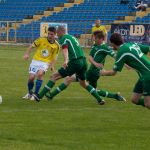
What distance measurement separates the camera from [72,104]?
48.7 feet

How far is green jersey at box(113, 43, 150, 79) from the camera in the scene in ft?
36.4

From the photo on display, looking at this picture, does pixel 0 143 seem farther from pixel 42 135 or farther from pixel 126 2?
pixel 126 2

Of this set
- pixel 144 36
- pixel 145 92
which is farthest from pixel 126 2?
pixel 145 92

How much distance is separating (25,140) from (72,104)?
5053mm

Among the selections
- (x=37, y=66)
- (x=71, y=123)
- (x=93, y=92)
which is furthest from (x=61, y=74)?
(x=71, y=123)

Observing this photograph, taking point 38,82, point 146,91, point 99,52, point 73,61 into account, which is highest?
point 146,91

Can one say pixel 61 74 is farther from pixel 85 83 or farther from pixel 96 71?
pixel 96 71

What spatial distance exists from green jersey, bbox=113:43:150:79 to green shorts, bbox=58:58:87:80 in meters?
3.42

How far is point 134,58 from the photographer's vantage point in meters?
11.2

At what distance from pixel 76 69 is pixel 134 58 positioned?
149 inches

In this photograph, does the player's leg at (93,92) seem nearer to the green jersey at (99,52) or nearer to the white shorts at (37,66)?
the green jersey at (99,52)

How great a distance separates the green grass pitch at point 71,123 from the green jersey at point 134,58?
1.03 meters

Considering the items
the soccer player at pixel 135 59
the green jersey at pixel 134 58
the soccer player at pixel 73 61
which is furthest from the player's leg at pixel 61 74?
the green jersey at pixel 134 58

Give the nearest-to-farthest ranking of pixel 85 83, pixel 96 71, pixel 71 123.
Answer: pixel 71 123 → pixel 85 83 → pixel 96 71
